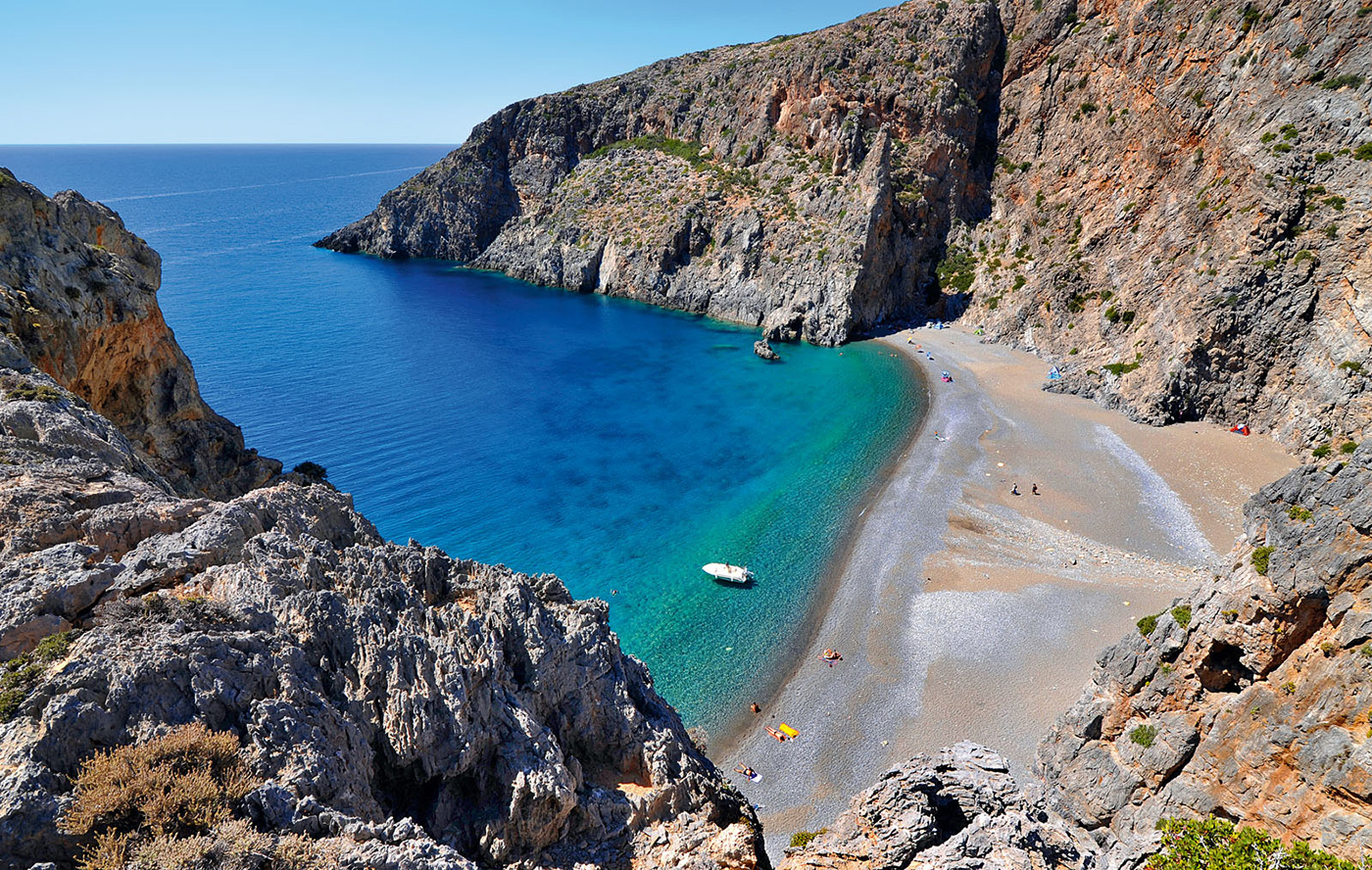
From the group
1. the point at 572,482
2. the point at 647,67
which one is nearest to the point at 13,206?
the point at 572,482

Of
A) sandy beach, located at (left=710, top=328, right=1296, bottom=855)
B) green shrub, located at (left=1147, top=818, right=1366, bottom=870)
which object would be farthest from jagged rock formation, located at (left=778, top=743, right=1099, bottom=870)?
sandy beach, located at (left=710, top=328, right=1296, bottom=855)

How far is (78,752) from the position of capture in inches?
356

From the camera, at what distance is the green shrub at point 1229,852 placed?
37.2 feet

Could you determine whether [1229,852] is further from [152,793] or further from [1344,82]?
[1344,82]

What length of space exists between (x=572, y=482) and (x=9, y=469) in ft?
104

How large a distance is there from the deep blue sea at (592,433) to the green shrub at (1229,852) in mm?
17152

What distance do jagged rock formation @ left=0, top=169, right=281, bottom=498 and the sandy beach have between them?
926 inches

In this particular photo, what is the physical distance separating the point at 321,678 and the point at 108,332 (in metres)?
19.7

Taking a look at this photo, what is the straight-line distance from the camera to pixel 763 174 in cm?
8669

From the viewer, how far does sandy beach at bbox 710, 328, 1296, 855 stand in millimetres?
25328

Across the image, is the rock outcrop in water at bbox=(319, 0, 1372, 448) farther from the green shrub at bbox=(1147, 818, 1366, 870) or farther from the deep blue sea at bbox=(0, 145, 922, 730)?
the green shrub at bbox=(1147, 818, 1366, 870)

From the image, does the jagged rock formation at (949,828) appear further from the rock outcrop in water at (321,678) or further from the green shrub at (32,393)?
the green shrub at (32,393)

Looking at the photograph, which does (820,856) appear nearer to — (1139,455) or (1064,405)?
(1139,455)

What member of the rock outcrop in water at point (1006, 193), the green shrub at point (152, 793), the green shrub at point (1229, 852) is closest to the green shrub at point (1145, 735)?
the green shrub at point (1229, 852)
